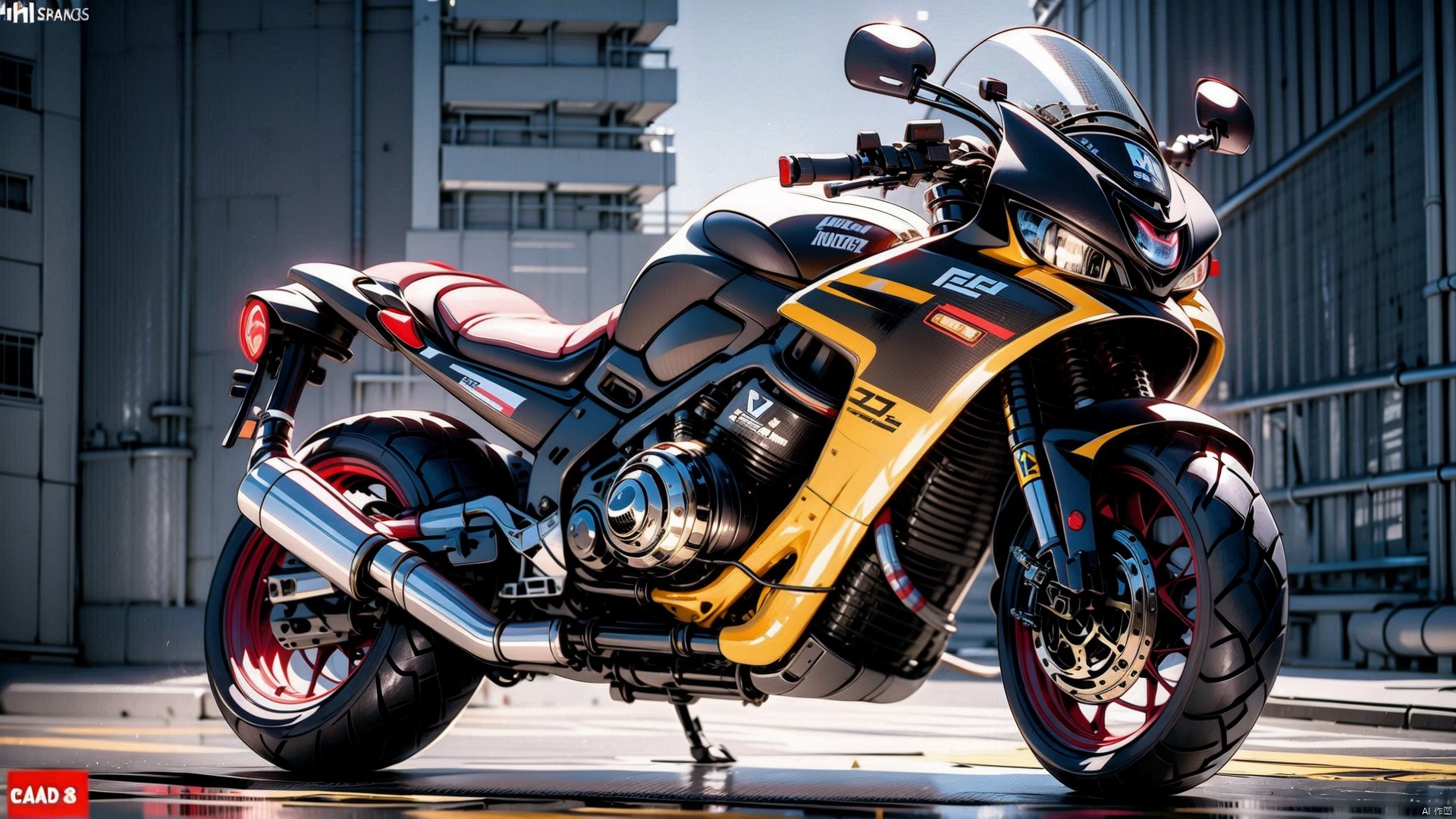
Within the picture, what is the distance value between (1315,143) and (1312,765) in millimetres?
8248

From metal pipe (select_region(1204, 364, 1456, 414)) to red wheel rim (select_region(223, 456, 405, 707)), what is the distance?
24.7ft

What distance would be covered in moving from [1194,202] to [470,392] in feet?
6.71

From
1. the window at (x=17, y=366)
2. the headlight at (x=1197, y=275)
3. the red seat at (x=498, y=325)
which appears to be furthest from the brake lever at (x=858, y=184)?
the window at (x=17, y=366)

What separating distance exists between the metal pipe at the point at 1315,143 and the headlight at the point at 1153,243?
817 centimetres

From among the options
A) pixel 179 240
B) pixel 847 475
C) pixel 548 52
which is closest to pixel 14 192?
pixel 179 240

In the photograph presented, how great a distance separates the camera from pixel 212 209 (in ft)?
43.8

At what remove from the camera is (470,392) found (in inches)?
170

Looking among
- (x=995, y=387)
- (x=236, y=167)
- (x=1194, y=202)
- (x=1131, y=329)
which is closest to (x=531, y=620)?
(x=995, y=387)

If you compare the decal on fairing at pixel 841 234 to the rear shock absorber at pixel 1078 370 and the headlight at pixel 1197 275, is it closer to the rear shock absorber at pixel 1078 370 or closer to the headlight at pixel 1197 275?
the rear shock absorber at pixel 1078 370

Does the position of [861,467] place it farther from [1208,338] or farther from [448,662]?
[448,662]

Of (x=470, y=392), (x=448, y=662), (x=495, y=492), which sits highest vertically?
(x=470, y=392)

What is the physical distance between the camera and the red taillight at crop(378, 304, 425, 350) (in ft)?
14.6

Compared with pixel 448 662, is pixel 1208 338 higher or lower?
higher

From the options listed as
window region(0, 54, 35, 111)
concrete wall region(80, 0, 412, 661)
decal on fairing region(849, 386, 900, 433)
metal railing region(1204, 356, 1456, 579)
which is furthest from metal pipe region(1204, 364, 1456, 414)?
window region(0, 54, 35, 111)
